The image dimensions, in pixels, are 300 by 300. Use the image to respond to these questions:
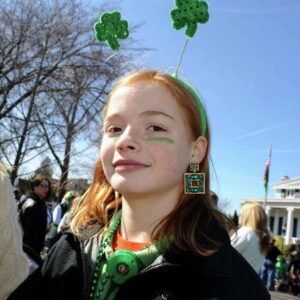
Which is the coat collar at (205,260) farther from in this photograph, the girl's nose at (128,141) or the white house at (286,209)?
the white house at (286,209)

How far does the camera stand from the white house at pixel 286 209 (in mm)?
47844

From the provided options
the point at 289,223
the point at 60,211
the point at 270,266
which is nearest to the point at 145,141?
the point at 60,211

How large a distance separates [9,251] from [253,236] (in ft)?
11.1

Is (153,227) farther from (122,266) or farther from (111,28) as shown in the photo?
(111,28)

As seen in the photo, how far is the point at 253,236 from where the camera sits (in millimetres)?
4270

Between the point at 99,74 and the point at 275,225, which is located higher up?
the point at 275,225

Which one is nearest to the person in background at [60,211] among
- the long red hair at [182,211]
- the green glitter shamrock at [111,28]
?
the long red hair at [182,211]

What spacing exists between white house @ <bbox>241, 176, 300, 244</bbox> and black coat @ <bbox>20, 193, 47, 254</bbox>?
43826mm

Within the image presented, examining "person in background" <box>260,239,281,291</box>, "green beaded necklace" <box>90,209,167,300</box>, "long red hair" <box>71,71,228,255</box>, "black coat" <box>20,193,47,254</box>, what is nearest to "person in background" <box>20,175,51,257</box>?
"black coat" <box>20,193,47,254</box>

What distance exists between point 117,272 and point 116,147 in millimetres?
416

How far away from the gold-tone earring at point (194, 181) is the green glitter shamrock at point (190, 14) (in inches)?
21.9

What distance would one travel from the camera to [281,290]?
13734 mm

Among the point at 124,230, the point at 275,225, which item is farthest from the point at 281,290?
the point at 275,225

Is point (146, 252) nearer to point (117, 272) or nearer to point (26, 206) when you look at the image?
point (117, 272)
